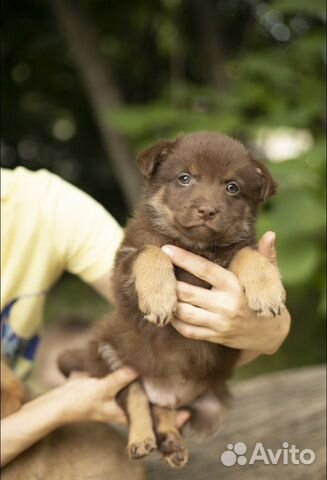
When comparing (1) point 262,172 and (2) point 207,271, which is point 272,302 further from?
(1) point 262,172

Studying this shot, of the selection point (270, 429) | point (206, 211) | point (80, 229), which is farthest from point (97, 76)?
point (206, 211)

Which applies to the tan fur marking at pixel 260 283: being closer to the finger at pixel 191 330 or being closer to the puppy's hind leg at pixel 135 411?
the finger at pixel 191 330

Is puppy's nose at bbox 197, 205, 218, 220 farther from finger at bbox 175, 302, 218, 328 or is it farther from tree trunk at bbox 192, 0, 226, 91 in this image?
tree trunk at bbox 192, 0, 226, 91

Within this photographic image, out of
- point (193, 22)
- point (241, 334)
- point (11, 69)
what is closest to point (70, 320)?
point (241, 334)

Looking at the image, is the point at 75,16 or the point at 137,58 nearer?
the point at 75,16

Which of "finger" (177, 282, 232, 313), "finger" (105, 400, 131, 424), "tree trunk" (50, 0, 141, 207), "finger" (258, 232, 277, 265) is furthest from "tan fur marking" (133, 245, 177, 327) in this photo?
"tree trunk" (50, 0, 141, 207)

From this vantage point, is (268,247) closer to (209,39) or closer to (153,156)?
(153,156)
